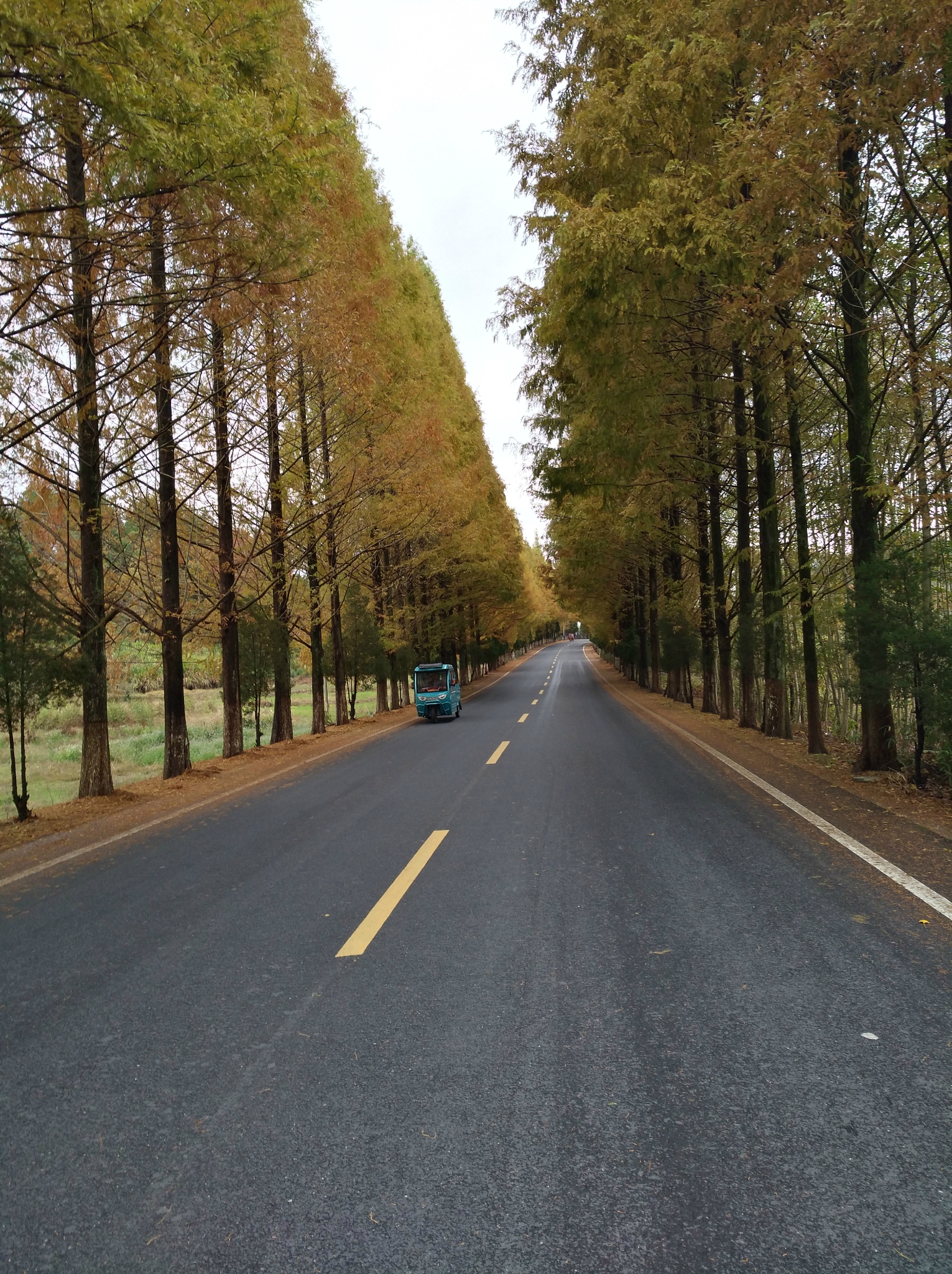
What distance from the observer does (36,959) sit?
13.9ft

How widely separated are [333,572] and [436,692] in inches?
193

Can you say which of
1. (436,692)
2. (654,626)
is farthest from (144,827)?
(654,626)

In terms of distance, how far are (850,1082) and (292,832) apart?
545cm

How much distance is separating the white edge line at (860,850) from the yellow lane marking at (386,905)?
3193mm

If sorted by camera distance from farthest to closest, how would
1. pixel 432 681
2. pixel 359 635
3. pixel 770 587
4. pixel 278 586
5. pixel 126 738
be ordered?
1. pixel 126 738
2. pixel 359 635
3. pixel 432 681
4. pixel 278 586
5. pixel 770 587

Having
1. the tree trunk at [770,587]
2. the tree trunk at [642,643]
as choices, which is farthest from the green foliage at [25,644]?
the tree trunk at [642,643]

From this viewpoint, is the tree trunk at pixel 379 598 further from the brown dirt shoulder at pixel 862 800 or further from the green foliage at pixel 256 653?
the brown dirt shoulder at pixel 862 800

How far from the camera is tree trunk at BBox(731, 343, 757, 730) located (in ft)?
47.0

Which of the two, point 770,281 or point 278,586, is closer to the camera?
point 770,281

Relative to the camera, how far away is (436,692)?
22.8 metres

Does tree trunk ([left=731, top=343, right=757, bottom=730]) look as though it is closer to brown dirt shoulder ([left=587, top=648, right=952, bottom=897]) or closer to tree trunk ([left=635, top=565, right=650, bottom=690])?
brown dirt shoulder ([left=587, top=648, right=952, bottom=897])

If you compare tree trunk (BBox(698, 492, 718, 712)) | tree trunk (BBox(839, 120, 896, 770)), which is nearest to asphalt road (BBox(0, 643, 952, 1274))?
tree trunk (BBox(839, 120, 896, 770))

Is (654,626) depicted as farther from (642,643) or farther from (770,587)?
(770,587)

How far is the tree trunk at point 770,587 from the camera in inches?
546
